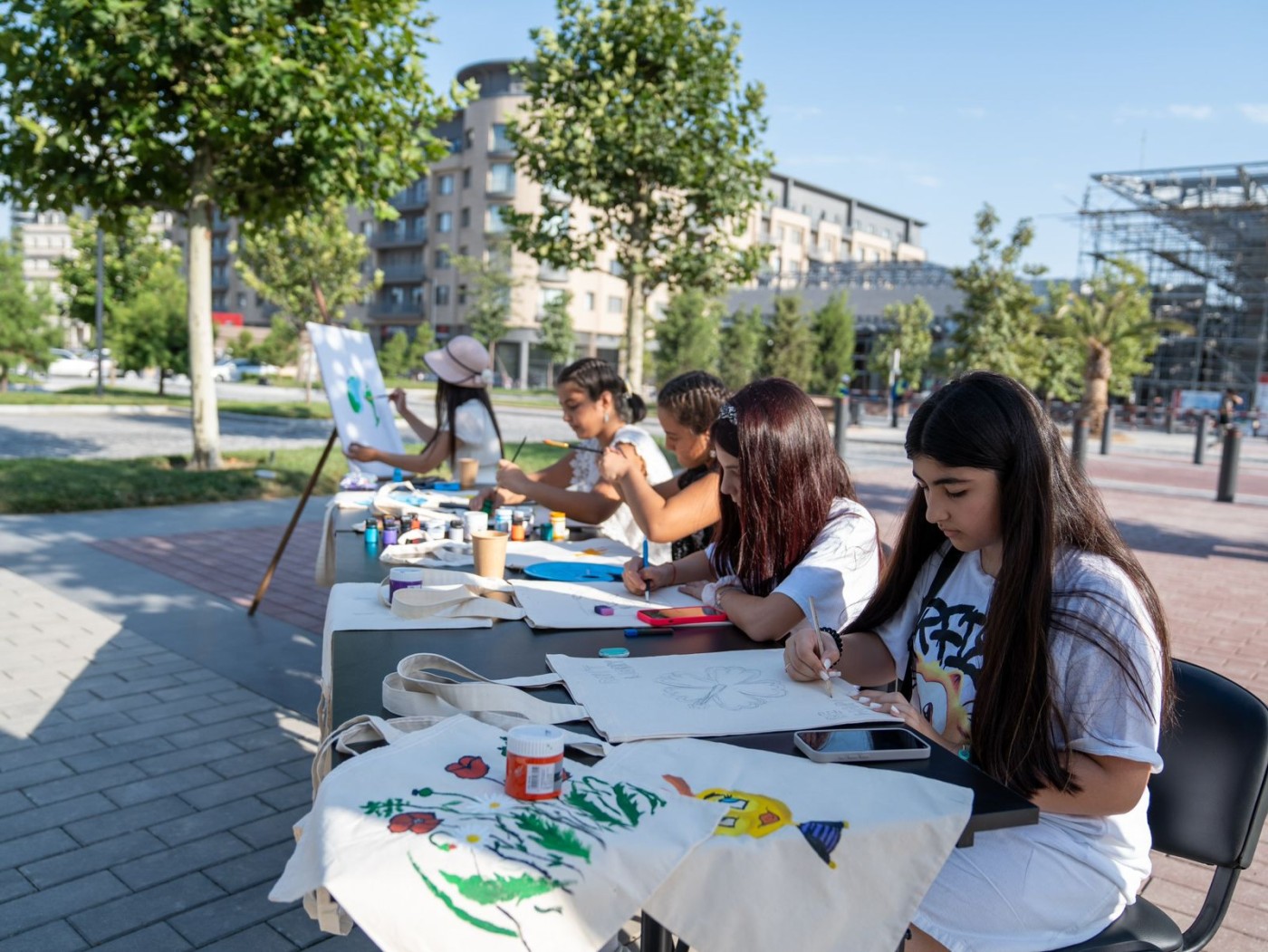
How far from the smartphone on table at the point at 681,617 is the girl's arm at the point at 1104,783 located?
3.54ft

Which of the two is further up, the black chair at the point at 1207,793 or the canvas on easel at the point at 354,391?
the canvas on easel at the point at 354,391

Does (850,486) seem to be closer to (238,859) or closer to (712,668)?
(712,668)

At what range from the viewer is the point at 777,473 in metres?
2.56

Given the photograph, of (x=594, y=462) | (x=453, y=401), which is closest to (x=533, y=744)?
(x=594, y=462)

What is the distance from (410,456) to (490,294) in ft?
132

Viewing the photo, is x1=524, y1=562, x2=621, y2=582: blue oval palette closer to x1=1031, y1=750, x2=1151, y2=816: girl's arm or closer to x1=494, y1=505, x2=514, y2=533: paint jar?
x1=494, y1=505, x2=514, y2=533: paint jar

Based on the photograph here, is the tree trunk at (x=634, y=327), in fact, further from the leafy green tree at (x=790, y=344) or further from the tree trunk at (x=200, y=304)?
the leafy green tree at (x=790, y=344)

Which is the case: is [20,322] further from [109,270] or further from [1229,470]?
[1229,470]

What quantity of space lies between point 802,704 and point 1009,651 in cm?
40

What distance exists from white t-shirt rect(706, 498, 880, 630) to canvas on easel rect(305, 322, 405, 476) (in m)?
3.39

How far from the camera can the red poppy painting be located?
146 cm

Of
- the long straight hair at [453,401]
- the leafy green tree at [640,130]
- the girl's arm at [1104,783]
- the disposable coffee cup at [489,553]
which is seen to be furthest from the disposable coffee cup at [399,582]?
the leafy green tree at [640,130]

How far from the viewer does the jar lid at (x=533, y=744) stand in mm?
1384

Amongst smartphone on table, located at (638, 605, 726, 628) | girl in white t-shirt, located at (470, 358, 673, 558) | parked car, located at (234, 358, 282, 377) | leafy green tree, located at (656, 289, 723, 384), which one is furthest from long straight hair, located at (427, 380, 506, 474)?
parked car, located at (234, 358, 282, 377)
